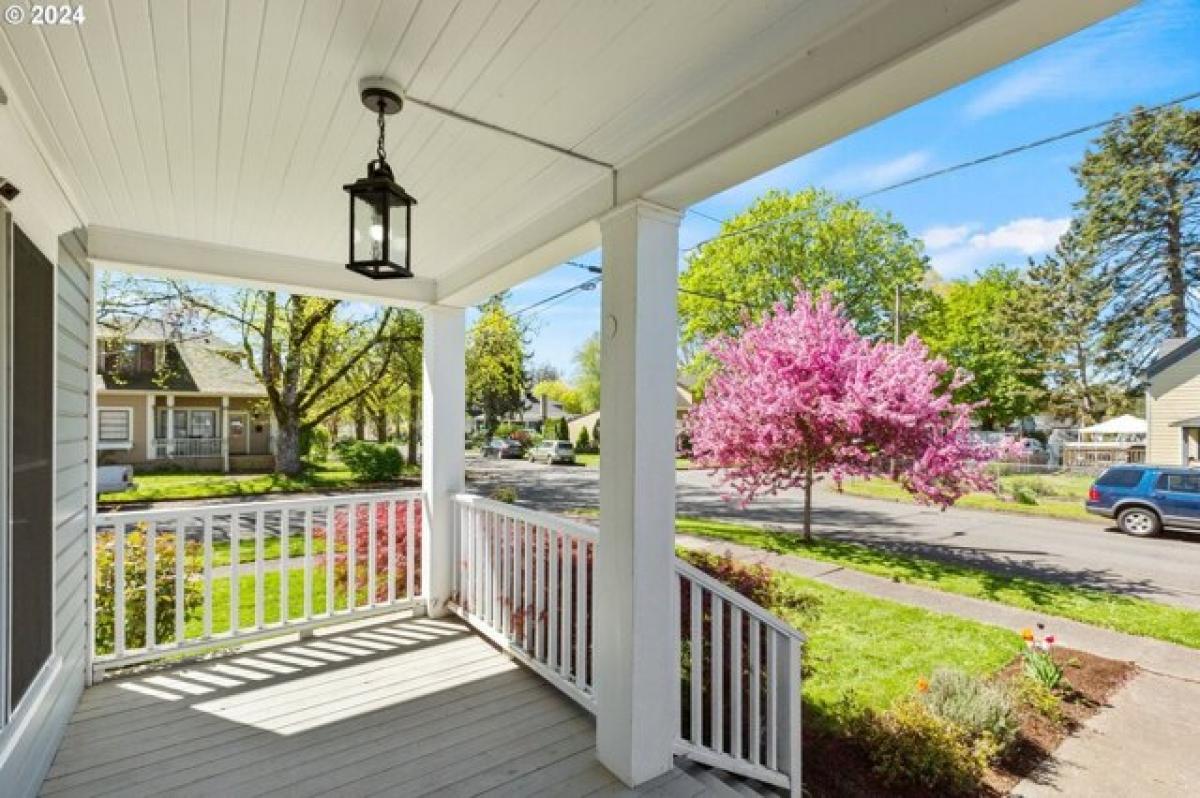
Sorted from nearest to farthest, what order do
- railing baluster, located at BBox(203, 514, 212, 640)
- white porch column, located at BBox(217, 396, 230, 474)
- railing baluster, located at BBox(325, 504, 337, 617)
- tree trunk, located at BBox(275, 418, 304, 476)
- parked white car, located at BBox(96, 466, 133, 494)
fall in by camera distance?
railing baluster, located at BBox(203, 514, 212, 640), railing baluster, located at BBox(325, 504, 337, 617), parked white car, located at BBox(96, 466, 133, 494), tree trunk, located at BBox(275, 418, 304, 476), white porch column, located at BBox(217, 396, 230, 474)

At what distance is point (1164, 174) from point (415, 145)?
929 inches

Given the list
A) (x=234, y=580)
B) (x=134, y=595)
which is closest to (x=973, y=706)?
(x=234, y=580)

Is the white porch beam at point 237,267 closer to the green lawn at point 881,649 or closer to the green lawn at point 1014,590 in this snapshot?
the green lawn at point 881,649

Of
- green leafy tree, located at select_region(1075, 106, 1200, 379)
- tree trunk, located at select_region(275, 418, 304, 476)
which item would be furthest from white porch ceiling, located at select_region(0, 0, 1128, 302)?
green leafy tree, located at select_region(1075, 106, 1200, 379)

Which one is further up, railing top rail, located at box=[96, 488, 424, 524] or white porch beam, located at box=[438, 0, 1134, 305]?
white porch beam, located at box=[438, 0, 1134, 305]

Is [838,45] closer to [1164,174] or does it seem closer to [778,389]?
[778,389]

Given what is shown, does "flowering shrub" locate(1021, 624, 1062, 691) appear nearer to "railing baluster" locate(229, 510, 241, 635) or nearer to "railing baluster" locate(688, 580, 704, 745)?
"railing baluster" locate(688, 580, 704, 745)

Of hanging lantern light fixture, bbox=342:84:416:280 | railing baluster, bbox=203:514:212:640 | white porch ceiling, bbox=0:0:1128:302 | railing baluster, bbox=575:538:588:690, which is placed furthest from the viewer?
railing baluster, bbox=203:514:212:640

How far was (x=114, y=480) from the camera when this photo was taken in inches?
474

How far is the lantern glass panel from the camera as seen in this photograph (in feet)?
5.96

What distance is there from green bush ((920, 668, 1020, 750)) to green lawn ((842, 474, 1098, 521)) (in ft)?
23.3

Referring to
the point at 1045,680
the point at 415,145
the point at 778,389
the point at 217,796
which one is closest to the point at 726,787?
the point at 217,796

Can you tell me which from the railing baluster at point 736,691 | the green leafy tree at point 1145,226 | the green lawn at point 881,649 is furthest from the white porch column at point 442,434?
the green leafy tree at point 1145,226

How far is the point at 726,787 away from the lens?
6.91ft
